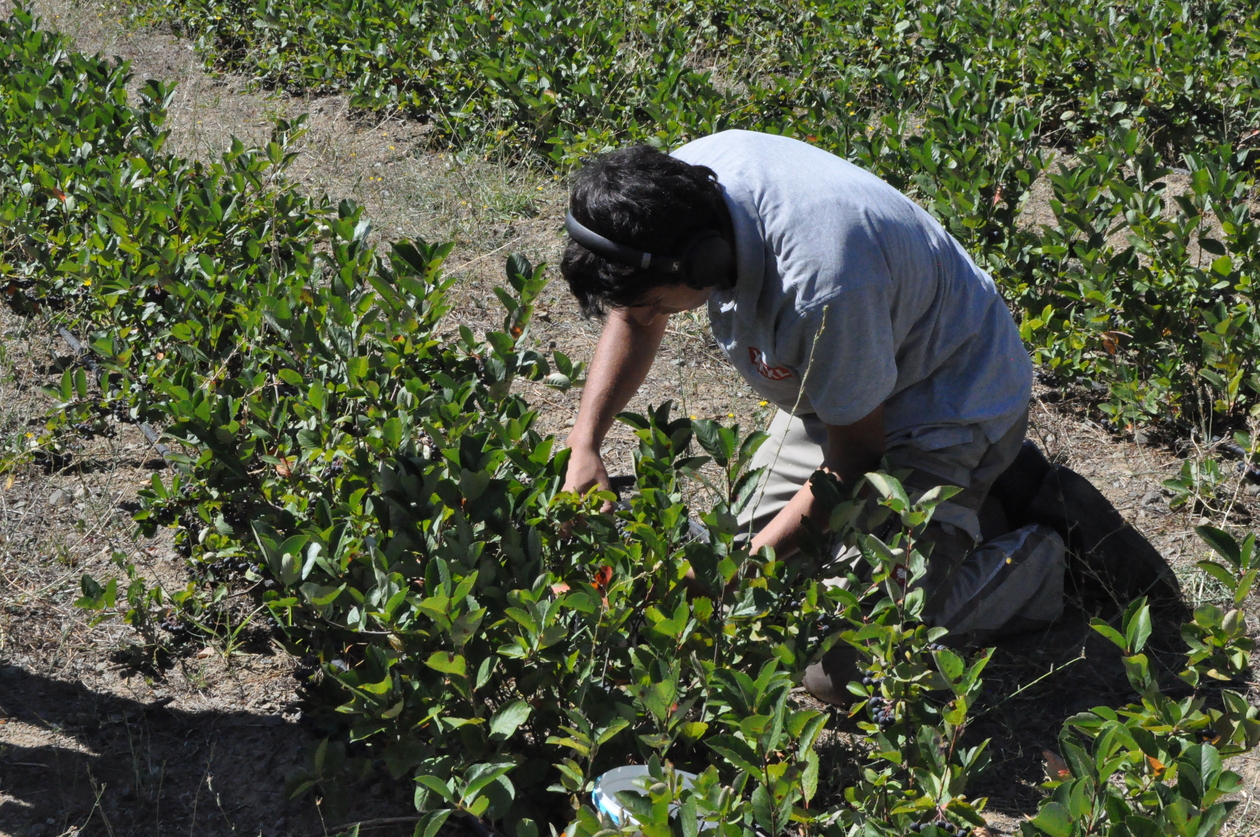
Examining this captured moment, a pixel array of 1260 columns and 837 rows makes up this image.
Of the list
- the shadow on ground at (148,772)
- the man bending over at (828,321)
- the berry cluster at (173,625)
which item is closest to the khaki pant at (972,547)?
the man bending over at (828,321)

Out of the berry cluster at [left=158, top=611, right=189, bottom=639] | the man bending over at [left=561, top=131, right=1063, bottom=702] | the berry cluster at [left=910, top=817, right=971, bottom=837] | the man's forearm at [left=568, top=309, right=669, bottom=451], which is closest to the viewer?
the berry cluster at [left=910, top=817, right=971, bottom=837]

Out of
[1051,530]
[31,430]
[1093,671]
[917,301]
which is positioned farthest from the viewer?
[31,430]

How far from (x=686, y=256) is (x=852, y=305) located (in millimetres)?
349

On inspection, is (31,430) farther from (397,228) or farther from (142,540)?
(397,228)

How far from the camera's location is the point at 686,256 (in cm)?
223

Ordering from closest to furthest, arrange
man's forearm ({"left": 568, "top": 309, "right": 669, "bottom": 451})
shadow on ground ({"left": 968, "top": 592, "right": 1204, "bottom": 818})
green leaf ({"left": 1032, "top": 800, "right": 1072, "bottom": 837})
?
green leaf ({"left": 1032, "top": 800, "right": 1072, "bottom": 837}) < shadow on ground ({"left": 968, "top": 592, "right": 1204, "bottom": 818}) < man's forearm ({"left": 568, "top": 309, "right": 669, "bottom": 451})

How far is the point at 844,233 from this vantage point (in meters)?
2.28

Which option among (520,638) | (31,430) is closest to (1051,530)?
(520,638)

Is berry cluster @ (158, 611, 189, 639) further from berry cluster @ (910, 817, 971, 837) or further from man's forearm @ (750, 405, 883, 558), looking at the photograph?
berry cluster @ (910, 817, 971, 837)

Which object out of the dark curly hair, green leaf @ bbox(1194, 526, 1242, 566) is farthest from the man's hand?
green leaf @ bbox(1194, 526, 1242, 566)

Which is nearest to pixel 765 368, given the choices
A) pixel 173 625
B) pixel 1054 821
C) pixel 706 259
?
pixel 706 259

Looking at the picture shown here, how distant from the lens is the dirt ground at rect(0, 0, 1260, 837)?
2352 mm

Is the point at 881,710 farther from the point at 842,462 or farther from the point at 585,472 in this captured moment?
the point at 585,472

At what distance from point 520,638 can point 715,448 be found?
1.61 feet
